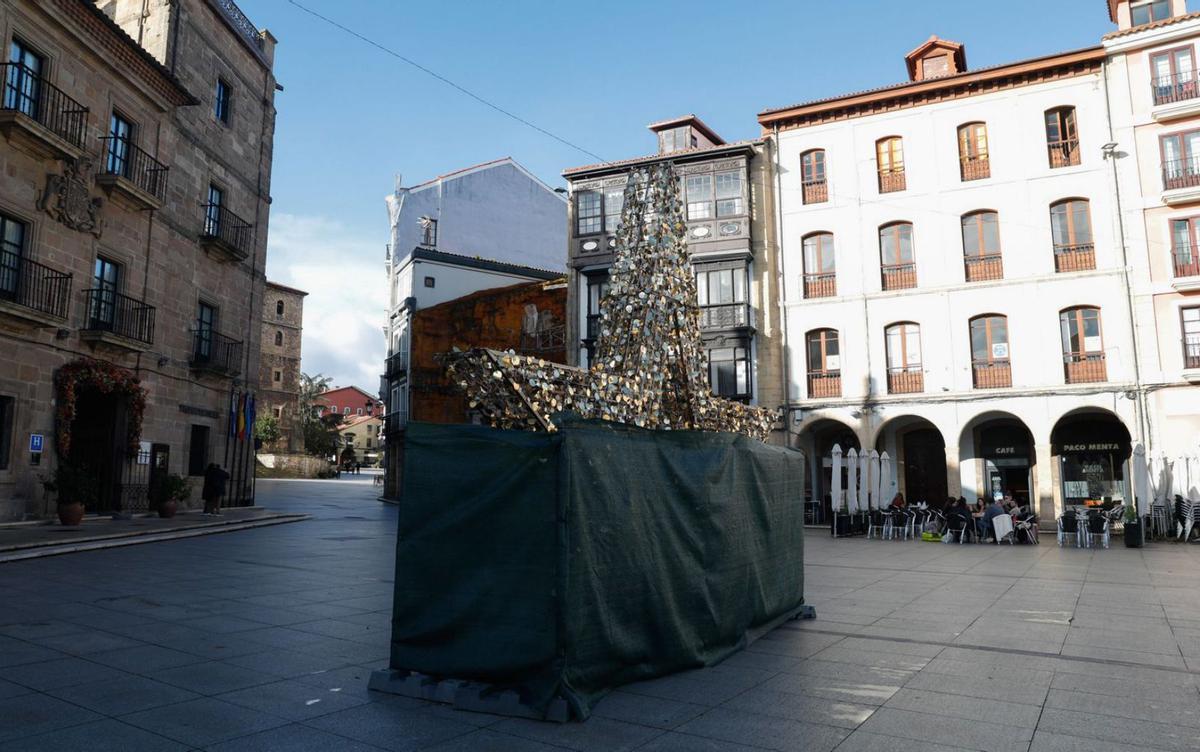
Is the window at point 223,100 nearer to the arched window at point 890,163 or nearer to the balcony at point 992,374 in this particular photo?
the arched window at point 890,163

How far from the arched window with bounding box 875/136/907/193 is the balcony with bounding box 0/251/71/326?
86.1 feet

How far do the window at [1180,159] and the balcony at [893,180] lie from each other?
7925mm

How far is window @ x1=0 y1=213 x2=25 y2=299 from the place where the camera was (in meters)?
17.1

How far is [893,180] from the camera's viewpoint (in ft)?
97.5

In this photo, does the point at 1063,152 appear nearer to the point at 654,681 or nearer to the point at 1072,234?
the point at 1072,234

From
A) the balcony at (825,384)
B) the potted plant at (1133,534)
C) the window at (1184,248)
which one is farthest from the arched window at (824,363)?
the potted plant at (1133,534)

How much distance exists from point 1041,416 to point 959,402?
8.17 ft

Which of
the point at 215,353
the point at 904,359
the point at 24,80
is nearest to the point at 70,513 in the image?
the point at 215,353

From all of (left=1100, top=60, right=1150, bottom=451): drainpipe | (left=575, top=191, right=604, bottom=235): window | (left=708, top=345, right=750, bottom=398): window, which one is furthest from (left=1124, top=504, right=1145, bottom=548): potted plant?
(left=575, top=191, right=604, bottom=235): window

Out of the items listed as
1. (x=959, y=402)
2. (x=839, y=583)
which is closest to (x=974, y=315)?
(x=959, y=402)

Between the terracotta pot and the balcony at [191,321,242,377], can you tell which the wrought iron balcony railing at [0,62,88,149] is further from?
the terracotta pot

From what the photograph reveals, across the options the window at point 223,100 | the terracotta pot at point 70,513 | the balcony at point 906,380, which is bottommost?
the terracotta pot at point 70,513

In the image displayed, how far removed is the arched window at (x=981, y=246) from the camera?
2767cm

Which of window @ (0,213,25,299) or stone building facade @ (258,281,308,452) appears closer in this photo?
window @ (0,213,25,299)
